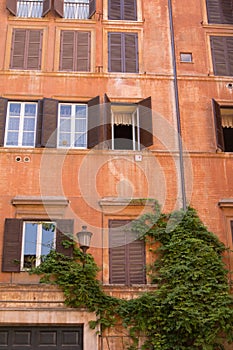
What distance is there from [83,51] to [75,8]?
1.84 meters

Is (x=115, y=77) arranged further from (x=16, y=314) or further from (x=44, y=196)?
(x=16, y=314)

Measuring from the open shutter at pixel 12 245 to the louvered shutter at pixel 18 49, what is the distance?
522 cm

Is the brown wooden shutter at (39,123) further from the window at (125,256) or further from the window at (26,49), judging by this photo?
the window at (125,256)

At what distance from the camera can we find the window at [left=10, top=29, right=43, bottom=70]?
17.3m

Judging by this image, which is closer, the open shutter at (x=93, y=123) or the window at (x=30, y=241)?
the window at (x=30, y=241)

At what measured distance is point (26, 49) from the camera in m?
17.5

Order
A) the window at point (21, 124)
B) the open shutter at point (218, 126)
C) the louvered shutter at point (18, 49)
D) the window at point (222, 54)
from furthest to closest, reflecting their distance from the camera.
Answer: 1. the window at point (222, 54)
2. the louvered shutter at point (18, 49)
3. the open shutter at point (218, 126)
4. the window at point (21, 124)

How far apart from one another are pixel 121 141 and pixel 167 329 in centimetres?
594

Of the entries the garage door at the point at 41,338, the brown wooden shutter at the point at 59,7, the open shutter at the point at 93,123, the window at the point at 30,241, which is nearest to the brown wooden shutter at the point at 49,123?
the open shutter at the point at 93,123

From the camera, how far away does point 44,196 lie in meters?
15.2

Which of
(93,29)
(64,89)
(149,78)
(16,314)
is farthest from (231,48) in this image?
(16,314)

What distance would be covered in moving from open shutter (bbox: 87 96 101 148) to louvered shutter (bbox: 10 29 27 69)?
2.60 metres

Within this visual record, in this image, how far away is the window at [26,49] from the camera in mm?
17263

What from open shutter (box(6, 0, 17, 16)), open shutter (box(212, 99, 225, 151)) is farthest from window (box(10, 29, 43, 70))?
open shutter (box(212, 99, 225, 151))
